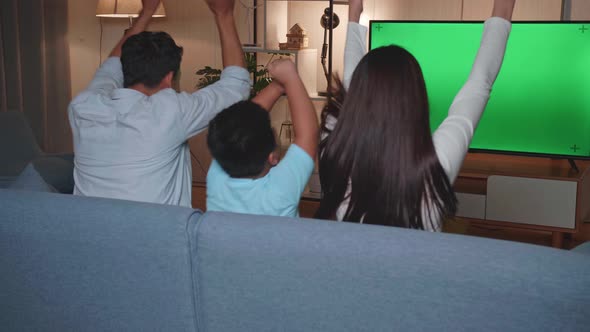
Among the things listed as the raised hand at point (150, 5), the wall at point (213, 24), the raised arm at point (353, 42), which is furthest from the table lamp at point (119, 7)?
the raised arm at point (353, 42)

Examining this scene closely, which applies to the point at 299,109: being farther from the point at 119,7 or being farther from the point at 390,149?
the point at 119,7

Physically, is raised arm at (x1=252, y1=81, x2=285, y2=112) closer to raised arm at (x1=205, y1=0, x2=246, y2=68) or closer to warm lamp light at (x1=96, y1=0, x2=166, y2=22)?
raised arm at (x1=205, y1=0, x2=246, y2=68)

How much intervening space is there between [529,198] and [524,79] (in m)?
0.67

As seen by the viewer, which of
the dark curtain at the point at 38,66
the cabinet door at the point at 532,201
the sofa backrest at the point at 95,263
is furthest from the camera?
the dark curtain at the point at 38,66

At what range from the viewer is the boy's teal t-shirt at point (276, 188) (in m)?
1.64

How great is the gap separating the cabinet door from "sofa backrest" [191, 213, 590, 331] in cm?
260

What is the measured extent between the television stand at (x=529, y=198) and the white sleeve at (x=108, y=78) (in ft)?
7.50

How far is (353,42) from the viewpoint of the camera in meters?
2.00

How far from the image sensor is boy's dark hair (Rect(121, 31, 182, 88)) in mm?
2008

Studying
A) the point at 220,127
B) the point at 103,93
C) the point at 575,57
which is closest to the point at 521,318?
the point at 220,127

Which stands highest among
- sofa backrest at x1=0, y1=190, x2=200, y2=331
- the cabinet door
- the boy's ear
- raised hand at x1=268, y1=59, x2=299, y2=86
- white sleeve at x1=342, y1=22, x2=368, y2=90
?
white sleeve at x1=342, y1=22, x2=368, y2=90

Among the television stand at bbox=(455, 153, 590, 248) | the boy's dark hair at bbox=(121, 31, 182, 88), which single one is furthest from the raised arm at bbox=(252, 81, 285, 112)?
the television stand at bbox=(455, 153, 590, 248)

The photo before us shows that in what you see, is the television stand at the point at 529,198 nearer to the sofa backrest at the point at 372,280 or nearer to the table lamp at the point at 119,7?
the sofa backrest at the point at 372,280

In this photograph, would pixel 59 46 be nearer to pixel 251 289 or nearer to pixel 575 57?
pixel 575 57
